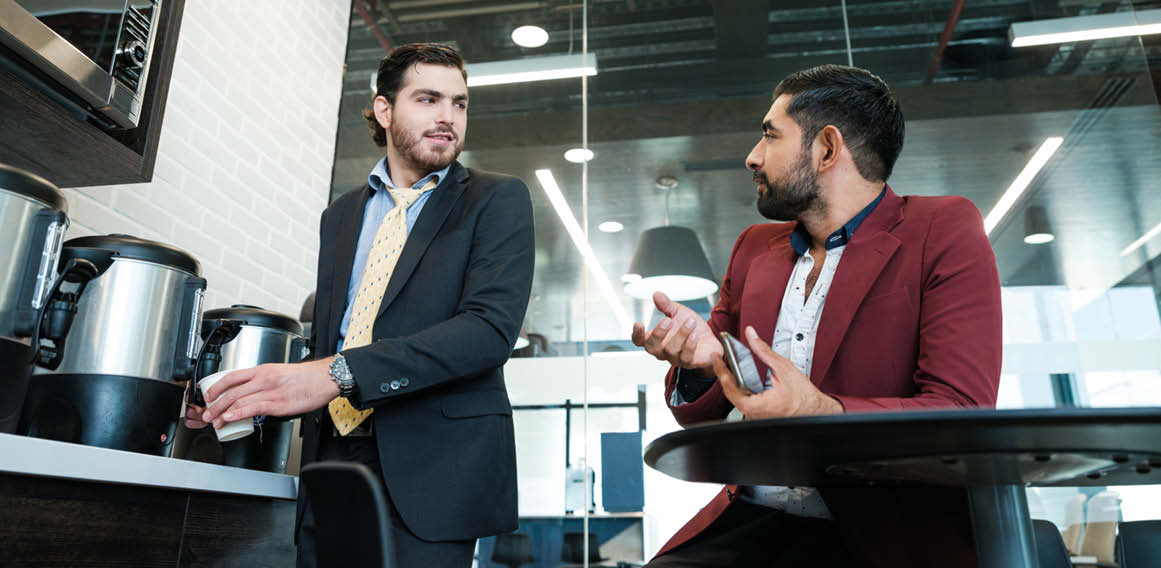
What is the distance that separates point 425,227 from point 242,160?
140 cm

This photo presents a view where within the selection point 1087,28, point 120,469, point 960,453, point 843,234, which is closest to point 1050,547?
point 843,234

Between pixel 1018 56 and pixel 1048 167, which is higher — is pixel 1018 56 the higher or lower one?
the higher one

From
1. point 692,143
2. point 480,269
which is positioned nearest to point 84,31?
point 480,269

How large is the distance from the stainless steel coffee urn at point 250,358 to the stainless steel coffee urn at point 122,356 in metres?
0.10

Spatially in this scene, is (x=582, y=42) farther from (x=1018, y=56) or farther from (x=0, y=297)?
(x=0, y=297)

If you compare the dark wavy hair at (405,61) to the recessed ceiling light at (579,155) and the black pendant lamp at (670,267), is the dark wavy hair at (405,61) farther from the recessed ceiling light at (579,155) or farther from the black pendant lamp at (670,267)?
the recessed ceiling light at (579,155)

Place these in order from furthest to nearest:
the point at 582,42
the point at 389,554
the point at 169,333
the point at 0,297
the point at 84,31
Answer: the point at 582,42, the point at 84,31, the point at 169,333, the point at 0,297, the point at 389,554

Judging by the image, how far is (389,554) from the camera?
0.61 m

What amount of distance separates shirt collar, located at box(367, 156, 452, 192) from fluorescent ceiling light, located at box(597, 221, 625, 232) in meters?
1.76

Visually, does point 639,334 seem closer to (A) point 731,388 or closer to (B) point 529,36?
(A) point 731,388

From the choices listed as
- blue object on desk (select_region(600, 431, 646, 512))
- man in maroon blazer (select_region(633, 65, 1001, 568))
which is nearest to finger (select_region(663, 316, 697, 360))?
man in maroon blazer (select_region(633, 65, 1001, 568))

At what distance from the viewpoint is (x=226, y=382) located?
1191 millimetres

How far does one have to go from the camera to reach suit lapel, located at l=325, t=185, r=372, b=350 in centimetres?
A: 153

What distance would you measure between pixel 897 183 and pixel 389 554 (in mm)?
3134
